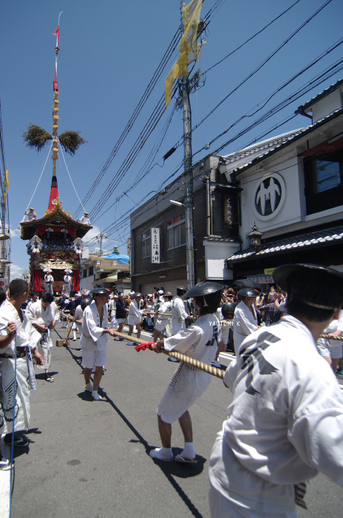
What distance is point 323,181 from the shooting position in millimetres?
11648

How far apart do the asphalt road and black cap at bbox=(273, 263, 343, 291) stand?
2131 millimetres

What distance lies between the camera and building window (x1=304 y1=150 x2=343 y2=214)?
11039 millimetres

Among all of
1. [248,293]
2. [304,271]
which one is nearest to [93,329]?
[248,293]

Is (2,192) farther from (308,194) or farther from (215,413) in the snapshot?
(215,413)

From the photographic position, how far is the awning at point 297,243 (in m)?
9.92

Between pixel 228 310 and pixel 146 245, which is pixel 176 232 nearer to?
pixel 146 245

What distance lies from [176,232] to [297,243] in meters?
9.42

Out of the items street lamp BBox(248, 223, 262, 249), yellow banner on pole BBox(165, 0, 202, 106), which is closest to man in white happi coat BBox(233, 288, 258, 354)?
street lamp BBox(248, 223, 262, 249)

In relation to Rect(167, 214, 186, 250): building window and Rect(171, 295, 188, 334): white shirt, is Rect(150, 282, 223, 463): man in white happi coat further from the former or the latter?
Rect(167, 214, 186, 250): building window

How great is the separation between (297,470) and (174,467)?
2351mm

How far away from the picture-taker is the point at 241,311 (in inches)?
223

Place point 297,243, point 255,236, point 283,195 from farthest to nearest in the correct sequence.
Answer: point 255,236 < point 283,195 < point 297,243

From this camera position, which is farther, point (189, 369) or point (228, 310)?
point (228, 310)

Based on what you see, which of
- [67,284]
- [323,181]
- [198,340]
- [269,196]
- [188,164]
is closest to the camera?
[198,340]
